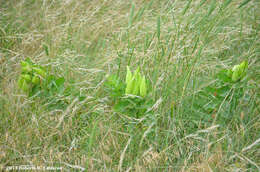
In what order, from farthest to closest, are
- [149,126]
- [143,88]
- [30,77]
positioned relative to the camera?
1. [30,77]
2. [143,88]
3. [149,126]

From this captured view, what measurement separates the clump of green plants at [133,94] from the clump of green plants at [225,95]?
344 millimetres

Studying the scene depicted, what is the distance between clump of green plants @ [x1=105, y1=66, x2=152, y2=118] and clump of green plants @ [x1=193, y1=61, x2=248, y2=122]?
1.13 feet

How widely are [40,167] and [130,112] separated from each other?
22.9 inches

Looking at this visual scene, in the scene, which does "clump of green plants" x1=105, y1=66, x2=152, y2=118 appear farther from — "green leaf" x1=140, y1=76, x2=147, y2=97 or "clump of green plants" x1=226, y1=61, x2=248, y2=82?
"clump of green plants" x1=226, y1=61, x2=248, y2=82

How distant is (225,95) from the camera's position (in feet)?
5.58

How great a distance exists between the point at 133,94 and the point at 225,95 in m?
0.55

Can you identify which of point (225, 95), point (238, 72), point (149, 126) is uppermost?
point (238, 72)

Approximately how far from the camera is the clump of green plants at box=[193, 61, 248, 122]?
1664 millimetres

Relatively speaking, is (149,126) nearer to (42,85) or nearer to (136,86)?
(136,86)

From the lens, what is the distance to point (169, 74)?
6.22ft

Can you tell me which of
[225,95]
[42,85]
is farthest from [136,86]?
[42,85]

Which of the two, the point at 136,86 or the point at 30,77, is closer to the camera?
the point at 136,86

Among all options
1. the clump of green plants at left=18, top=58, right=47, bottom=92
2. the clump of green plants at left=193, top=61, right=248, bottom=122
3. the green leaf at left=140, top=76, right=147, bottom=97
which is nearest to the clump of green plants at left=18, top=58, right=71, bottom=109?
the clump of green plants at left=18, top=58, right=47, bottom=92

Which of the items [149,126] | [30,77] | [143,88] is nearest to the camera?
[149,126]
